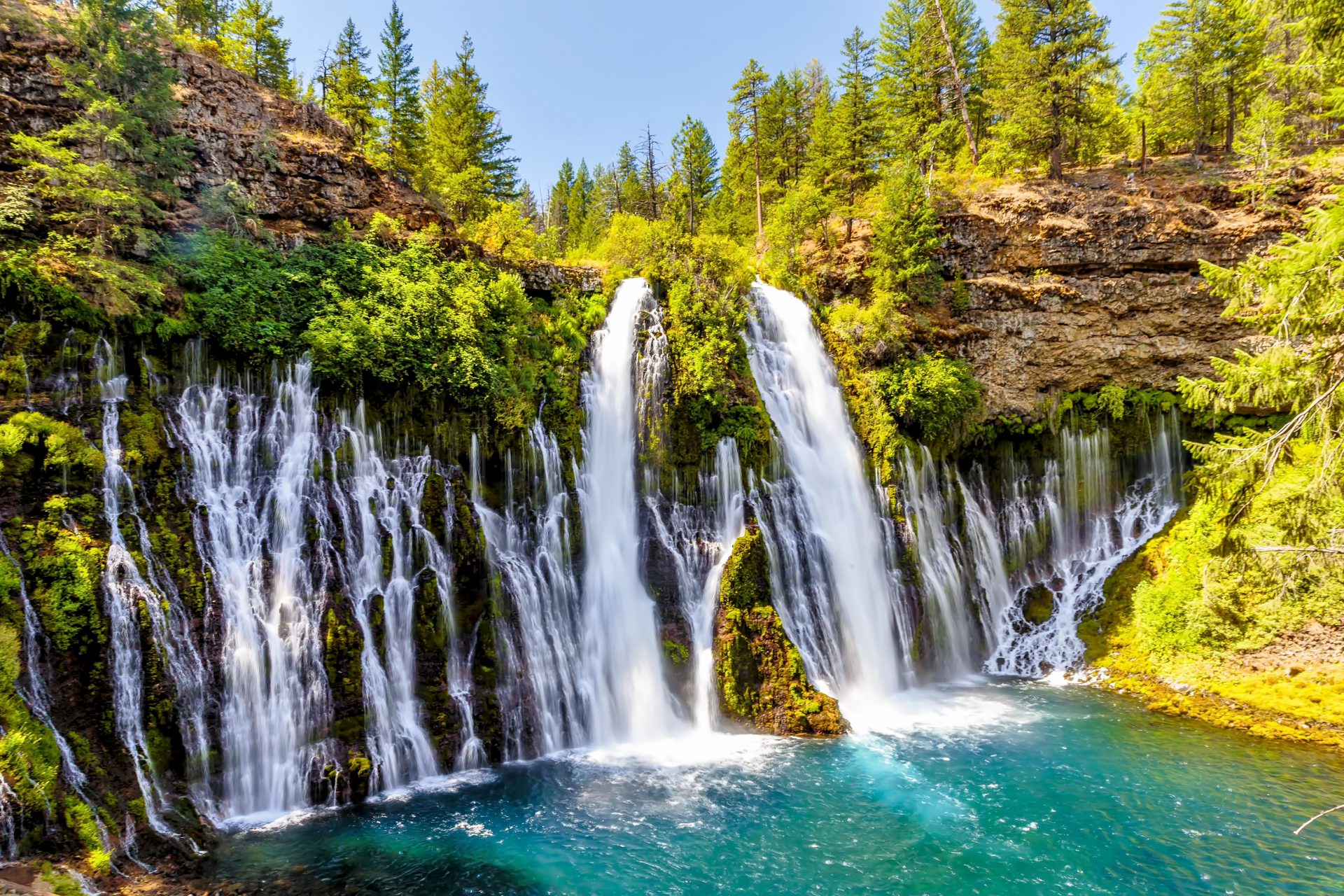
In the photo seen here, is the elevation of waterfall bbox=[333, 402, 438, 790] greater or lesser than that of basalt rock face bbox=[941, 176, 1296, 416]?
lesser

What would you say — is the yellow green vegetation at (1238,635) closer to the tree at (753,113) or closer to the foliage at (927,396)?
the foliage at (927,396)

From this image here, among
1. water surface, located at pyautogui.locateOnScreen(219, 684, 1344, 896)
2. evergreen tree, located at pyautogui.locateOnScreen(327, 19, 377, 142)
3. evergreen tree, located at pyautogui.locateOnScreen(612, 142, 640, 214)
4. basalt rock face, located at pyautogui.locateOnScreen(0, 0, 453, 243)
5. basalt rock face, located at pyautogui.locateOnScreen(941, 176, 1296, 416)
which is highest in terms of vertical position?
evergreen tree, located at pyautogui.locateOnScreen(612, 142, 640, 214)

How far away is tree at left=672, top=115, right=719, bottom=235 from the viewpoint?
32.4m

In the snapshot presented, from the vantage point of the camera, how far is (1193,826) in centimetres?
992

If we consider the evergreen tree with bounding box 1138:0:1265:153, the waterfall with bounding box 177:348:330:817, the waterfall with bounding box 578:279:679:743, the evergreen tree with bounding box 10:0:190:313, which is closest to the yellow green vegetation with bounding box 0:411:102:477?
the waterfall with bounding box 177:348:330:817

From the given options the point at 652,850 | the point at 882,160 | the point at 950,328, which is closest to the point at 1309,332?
the point at 652,850

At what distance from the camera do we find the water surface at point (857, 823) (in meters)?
8.67

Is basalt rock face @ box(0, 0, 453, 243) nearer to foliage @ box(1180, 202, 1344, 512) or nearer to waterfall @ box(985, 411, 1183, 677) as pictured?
foliage @ box(1180, 202, 1344, 512)

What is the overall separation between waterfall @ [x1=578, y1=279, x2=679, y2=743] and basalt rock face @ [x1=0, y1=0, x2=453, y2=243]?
6.86m

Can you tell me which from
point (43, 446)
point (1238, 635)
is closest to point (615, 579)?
point (43, 446)

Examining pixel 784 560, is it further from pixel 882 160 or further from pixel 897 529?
pixel 882 160

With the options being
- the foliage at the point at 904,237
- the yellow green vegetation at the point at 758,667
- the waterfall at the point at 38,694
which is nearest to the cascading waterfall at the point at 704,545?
the yellow green vegetation at the point at 758,667

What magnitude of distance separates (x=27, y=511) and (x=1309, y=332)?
18988mm

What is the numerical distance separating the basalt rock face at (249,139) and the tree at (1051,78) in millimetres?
23917
